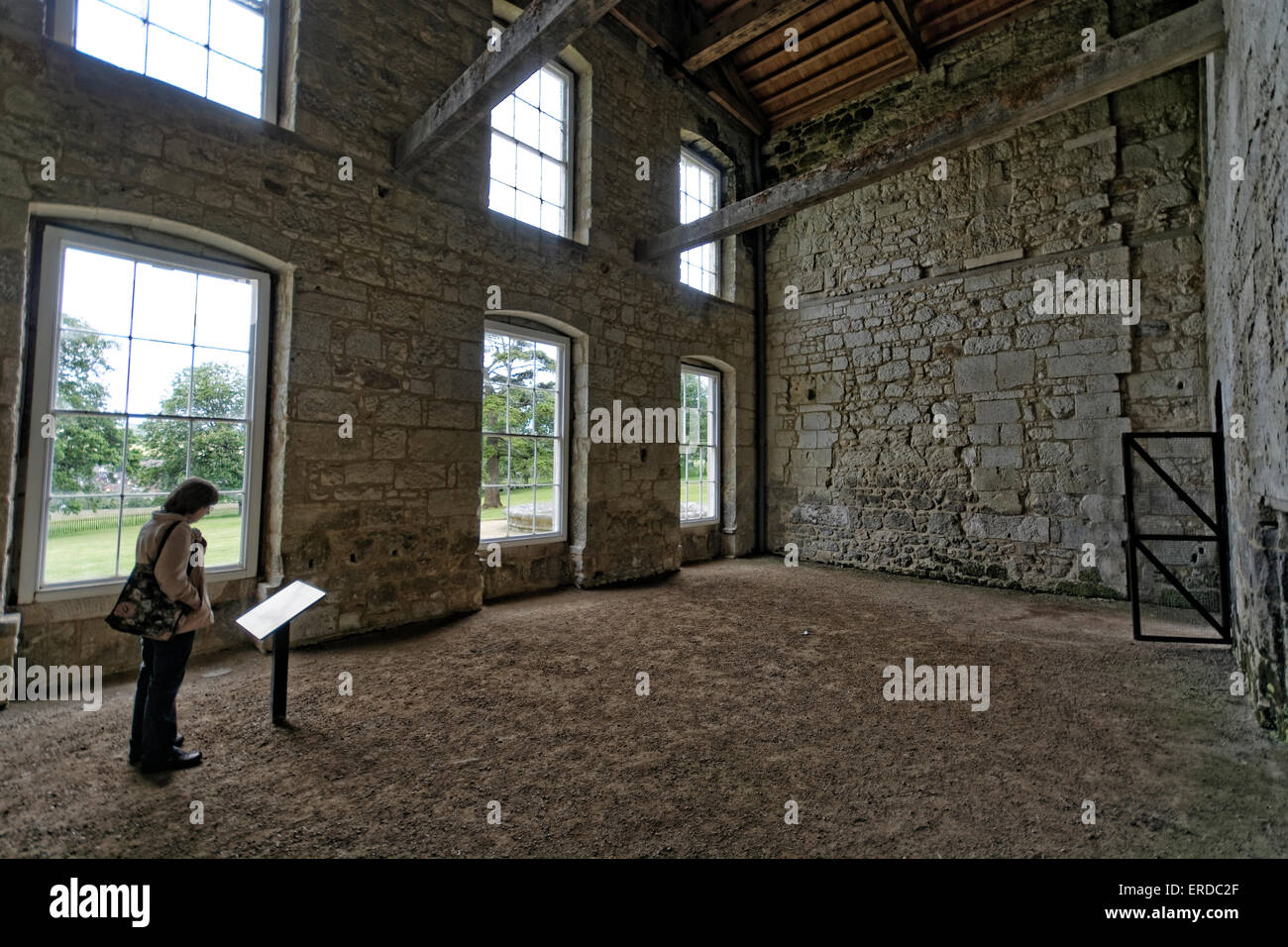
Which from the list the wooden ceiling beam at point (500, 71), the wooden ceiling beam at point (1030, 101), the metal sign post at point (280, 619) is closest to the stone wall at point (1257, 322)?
the wooden ceiling beam at point (1030, 101)

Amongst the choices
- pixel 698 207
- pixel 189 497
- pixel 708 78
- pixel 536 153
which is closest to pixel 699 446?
pixel 698 207

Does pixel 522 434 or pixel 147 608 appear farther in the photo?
pixel 522 434

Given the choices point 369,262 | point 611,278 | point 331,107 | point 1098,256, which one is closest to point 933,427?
point 1098,256

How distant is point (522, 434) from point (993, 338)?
446 centimetres

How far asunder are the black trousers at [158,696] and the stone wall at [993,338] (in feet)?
19.1

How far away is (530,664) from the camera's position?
317 centimetres

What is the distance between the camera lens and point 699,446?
21.7ft

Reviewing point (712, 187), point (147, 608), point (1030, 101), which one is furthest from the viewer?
point (712, 187)

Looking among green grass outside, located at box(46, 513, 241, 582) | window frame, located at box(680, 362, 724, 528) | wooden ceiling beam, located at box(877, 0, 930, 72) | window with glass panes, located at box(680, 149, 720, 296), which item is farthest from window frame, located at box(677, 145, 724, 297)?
green grass outside, located at box(46, 513, 241, 582)

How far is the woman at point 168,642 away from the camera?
201 centimetres

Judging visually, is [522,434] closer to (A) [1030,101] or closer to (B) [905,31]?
(A) [1030,101]

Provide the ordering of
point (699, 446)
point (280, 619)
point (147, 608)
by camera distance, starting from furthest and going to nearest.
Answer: point (699, 446) < point (280, 619) < point (147, 608)

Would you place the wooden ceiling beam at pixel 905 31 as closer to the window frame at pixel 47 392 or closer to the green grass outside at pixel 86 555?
the window frame at pixel 47 392
